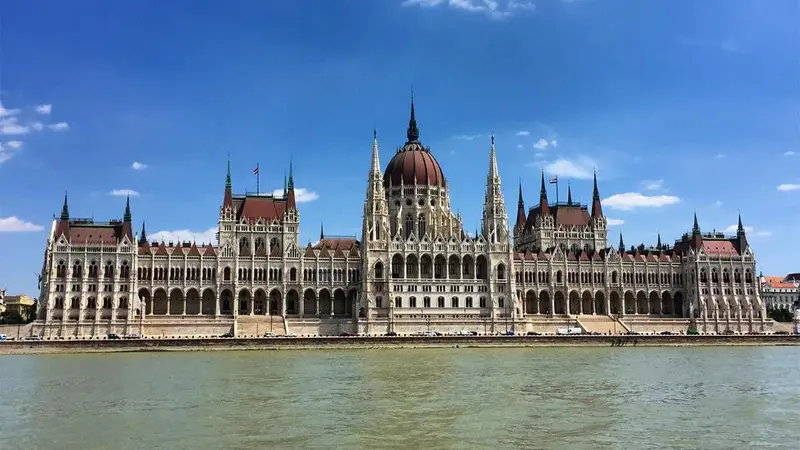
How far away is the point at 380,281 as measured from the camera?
104250mm

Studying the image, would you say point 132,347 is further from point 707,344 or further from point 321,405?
point 707,344

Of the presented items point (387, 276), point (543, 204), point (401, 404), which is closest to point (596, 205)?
point (543, 204)

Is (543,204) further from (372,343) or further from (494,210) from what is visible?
(372,343)

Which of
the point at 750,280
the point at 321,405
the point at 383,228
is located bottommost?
the point at 321,405

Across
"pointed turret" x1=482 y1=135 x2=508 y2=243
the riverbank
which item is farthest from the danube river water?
"pointed turret" x1=482 y1=135 x2=508 y2=243

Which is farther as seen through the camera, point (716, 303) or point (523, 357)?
point (716, 303)

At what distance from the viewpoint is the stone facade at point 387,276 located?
323 feet

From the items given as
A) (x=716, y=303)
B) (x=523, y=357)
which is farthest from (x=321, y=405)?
(x=716, y=303)

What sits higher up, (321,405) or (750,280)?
(750,280)

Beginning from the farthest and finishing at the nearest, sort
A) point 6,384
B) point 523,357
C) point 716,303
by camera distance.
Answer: point 716,303
point 523,357
point 6,384

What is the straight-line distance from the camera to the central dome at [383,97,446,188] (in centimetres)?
11944

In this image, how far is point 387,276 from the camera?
104 metres

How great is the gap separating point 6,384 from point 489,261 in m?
69.5

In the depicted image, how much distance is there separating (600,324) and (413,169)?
35489 mm
